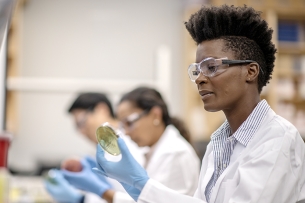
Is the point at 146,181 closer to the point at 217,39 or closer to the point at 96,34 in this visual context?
the point at 217,39

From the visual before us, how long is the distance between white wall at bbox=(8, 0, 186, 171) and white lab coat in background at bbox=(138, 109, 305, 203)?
4476 millimetres

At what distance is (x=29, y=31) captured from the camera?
5.98 metres

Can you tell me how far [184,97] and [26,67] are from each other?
6.43ft

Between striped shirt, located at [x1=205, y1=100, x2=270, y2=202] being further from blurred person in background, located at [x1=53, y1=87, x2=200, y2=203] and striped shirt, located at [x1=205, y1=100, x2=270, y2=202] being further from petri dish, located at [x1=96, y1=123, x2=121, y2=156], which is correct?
blurred person in background, located at [x1=53, y1=87, x2=200, y2=203]

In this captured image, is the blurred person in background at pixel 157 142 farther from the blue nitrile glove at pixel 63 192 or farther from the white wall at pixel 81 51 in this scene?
the white wall at pixel 81 51

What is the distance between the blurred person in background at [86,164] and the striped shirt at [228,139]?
30.1 inches

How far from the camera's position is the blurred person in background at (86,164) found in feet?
8.21

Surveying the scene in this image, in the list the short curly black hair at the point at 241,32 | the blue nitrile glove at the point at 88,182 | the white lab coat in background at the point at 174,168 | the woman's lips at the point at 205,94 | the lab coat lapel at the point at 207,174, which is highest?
the short curly black hair at the point at 241,32

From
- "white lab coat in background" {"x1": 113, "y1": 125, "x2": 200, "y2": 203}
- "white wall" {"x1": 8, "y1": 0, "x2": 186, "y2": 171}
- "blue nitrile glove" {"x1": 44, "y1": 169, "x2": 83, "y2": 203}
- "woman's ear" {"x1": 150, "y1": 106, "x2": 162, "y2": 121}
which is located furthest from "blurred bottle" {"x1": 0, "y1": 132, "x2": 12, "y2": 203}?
"white wall" {"x1": 8, "y1": 0, "x2": 186, "y2": 171}

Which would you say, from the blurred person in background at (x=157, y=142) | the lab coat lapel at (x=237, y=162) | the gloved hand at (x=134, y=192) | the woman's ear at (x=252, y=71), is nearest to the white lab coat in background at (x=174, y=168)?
the blurred person in background at (x=157, y=142)

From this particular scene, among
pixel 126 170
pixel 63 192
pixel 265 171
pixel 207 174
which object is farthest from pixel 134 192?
pixel 63 192

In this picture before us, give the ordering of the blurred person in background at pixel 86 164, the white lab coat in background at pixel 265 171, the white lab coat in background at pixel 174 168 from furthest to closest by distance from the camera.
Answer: the blurred person in background at pixel 86 164 < the white lab coat in background at pixel 174 168 < the white lab coat in background at pixel 265 171

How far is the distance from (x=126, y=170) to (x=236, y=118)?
365mm

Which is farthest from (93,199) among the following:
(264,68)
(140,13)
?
(140,13)
